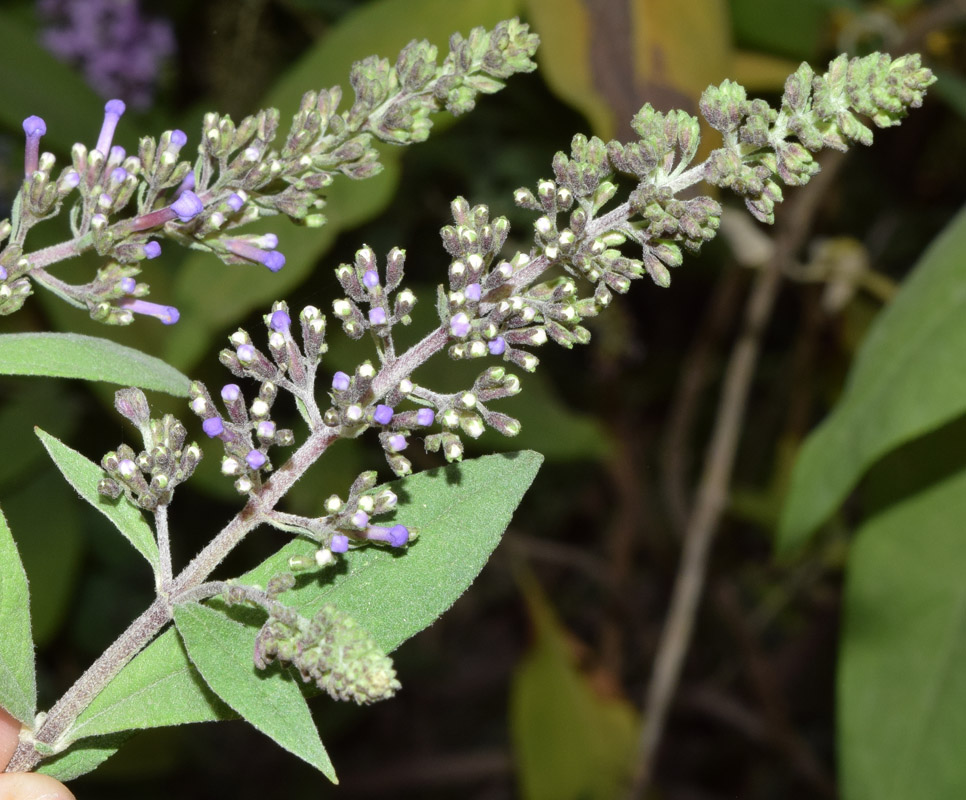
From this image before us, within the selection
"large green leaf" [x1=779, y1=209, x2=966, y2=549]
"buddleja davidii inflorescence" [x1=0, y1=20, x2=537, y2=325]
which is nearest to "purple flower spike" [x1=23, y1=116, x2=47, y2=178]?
"buddleja davidii inflorescence" [x1=0, y1=20, x2=537, y2=325]

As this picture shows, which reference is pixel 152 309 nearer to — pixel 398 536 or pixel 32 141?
pixel 32 141

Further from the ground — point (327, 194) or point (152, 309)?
point (327, 194)

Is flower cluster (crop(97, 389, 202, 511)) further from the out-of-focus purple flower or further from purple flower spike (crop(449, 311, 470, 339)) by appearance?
the out-of-focus purple flower

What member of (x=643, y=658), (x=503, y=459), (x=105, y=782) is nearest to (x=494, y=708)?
(x=643, y=658)

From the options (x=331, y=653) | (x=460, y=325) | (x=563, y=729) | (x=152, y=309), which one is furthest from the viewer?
(x=563, y=729)

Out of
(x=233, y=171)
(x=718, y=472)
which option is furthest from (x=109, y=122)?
(x=718, y=472)

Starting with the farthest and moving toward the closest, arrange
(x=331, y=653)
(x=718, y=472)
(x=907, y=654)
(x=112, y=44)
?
1. (x=112, y=44)
2. (x=718, y=472)
3. (x=907, y=654)
4. (x=331, y=653)

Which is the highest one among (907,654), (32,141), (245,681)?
(32,141)
